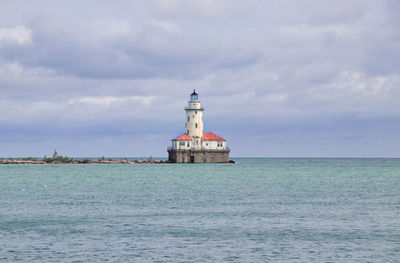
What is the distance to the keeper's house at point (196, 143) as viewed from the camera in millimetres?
139375

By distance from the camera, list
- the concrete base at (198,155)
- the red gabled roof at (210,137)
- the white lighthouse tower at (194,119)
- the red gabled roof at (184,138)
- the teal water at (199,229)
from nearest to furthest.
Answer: the teal water at (199,229) < the white lighthouse tower at (194,119) < the red gabled roof at (184,138) < the red gabled roof at (210,137) < the concrete base at (198,155)

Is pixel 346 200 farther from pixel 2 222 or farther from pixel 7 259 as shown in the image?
pixel 7 259

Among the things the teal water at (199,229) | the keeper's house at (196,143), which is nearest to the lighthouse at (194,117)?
the keeper's house at (196,143)

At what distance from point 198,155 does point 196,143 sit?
3.38 meters

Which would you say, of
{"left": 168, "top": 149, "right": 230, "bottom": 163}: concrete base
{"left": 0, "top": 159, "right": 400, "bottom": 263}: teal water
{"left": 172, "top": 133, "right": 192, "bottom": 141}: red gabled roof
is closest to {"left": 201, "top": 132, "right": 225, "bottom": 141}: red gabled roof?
{"left": 168, "top": 149, "right": 230, "bottom": 163}: concrete base

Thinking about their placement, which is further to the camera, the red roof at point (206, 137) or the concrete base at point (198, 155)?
the concrete base at point (198, 155)

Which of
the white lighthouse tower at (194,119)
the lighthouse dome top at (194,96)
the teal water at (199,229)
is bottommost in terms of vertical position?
the teal water at (199,229)

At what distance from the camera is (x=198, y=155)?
145 meters

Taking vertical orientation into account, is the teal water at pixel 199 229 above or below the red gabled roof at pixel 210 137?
below

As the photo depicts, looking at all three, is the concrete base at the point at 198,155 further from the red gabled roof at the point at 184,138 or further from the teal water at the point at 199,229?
the teal water at the point at 199,229

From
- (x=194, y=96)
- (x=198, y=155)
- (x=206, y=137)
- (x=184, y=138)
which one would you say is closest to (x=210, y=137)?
(x=206, y=137)

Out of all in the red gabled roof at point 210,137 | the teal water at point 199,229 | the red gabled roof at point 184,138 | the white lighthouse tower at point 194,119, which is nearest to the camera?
the teal water at point 199,229

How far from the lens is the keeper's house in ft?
457

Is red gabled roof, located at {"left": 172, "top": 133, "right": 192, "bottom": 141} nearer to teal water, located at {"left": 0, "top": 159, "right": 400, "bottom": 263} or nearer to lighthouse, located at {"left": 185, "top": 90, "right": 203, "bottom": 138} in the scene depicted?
lighthouse, located at {"left": 185, "top": 90, "right": 203, "bottom": 138}
